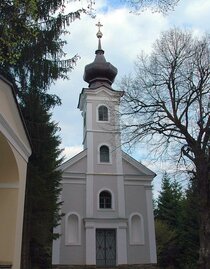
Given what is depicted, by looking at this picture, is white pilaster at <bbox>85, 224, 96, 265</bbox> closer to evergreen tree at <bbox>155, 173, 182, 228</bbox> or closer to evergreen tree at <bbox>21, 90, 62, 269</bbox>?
evergreen tree at <bbox>21, 90, 62, 269</bbox>

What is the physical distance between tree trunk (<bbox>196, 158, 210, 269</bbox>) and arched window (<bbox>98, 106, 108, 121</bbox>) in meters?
12.9

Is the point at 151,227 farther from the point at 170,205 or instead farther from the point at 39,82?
the point at 39,82

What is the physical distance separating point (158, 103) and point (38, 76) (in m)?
7.21

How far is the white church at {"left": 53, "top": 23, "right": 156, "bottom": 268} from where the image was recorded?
2309 centimetres

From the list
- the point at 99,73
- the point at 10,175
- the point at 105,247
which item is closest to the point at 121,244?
the point at 105,247

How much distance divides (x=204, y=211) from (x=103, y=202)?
10.9 m

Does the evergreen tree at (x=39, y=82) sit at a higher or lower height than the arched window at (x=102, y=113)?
lower

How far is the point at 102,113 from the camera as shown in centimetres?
2767

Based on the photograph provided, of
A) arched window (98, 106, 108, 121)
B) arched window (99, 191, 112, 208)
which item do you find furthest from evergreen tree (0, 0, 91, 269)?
arched window (98, 106, 108, 121)

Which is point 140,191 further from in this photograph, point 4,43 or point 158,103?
point 4,43

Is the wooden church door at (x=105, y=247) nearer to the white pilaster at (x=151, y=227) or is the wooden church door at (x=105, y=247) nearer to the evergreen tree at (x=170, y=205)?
the white pilaster at (x=151, y=227)

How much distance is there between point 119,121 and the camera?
59.3 feet

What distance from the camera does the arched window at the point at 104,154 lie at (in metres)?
26.0

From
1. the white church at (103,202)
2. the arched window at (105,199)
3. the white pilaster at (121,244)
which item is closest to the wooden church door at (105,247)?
the white church at (103,202)
